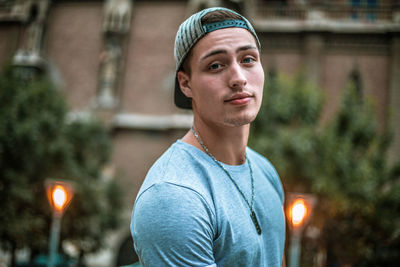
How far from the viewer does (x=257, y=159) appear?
144 centimetres

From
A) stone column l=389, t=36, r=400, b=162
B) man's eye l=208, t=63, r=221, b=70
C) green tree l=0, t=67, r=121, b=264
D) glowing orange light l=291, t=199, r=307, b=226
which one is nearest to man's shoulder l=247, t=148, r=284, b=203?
man's eye l=208, t=63, r=221, b=70

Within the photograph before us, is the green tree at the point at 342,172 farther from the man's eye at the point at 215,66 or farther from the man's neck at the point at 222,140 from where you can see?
the man's eye at the point at 215,66

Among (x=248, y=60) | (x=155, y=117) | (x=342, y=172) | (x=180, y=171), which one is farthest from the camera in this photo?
(x=155, y=117)

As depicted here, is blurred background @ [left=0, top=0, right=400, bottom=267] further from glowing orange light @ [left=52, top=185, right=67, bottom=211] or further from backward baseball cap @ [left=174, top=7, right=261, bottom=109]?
backward baseball cap @ [left=174, top=7, right=261, bottom=109]

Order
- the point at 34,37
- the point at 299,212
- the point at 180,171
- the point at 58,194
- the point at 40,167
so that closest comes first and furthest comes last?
1. the point at 180,171
2. the point at 299,212
3. the point at 58,194
4. the point at 40,167
5. the point at 34,37

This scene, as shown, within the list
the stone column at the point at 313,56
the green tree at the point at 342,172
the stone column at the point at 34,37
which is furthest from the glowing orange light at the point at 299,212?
the stone column at the point at 34,37

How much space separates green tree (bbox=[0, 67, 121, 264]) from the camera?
10.1 meters

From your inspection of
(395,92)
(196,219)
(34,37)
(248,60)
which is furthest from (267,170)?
(34,37)

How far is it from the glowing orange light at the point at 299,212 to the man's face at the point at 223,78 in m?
6.88

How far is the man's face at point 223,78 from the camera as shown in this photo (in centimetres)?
110

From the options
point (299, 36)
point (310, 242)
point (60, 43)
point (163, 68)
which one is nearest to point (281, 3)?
point (299, 36)

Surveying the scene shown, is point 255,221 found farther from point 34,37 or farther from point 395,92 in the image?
point 34,37

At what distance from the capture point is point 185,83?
1.22 meters

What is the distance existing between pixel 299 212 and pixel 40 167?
692cm
